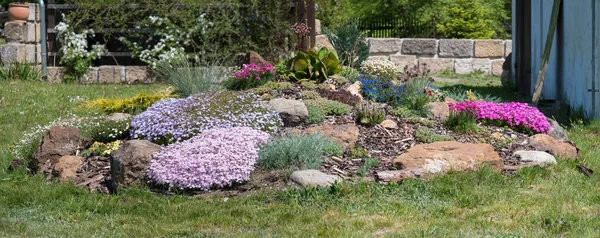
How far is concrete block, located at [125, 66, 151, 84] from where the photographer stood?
593 inches

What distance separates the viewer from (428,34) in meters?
21.1

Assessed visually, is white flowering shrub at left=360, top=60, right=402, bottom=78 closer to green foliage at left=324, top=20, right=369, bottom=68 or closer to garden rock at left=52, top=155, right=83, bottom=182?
green foliage at left=324, top=20, right=369, bottom=68

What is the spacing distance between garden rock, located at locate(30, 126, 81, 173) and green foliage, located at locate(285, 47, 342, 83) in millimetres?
3307

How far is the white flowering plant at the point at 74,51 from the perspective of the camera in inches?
583

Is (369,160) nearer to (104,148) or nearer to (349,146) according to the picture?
(349,146)

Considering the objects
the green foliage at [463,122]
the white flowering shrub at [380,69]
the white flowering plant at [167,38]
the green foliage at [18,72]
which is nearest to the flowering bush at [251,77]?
the white flowering shrub at [380,69]

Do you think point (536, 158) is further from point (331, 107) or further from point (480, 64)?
point (480, 64)

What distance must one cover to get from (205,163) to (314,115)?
2.00 metres

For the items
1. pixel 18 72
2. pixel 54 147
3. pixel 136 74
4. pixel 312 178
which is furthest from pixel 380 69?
pixel 18 72

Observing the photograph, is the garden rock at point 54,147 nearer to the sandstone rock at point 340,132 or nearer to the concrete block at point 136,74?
the sandstone rock at point 340,132

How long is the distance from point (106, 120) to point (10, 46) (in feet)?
21.2

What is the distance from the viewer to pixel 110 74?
15.1 metres

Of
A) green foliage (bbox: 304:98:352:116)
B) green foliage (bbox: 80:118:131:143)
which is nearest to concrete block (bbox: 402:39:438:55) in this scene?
green foliage (bbox: 304:98:352:116)

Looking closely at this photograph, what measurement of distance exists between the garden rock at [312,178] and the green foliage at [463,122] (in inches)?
87.8
